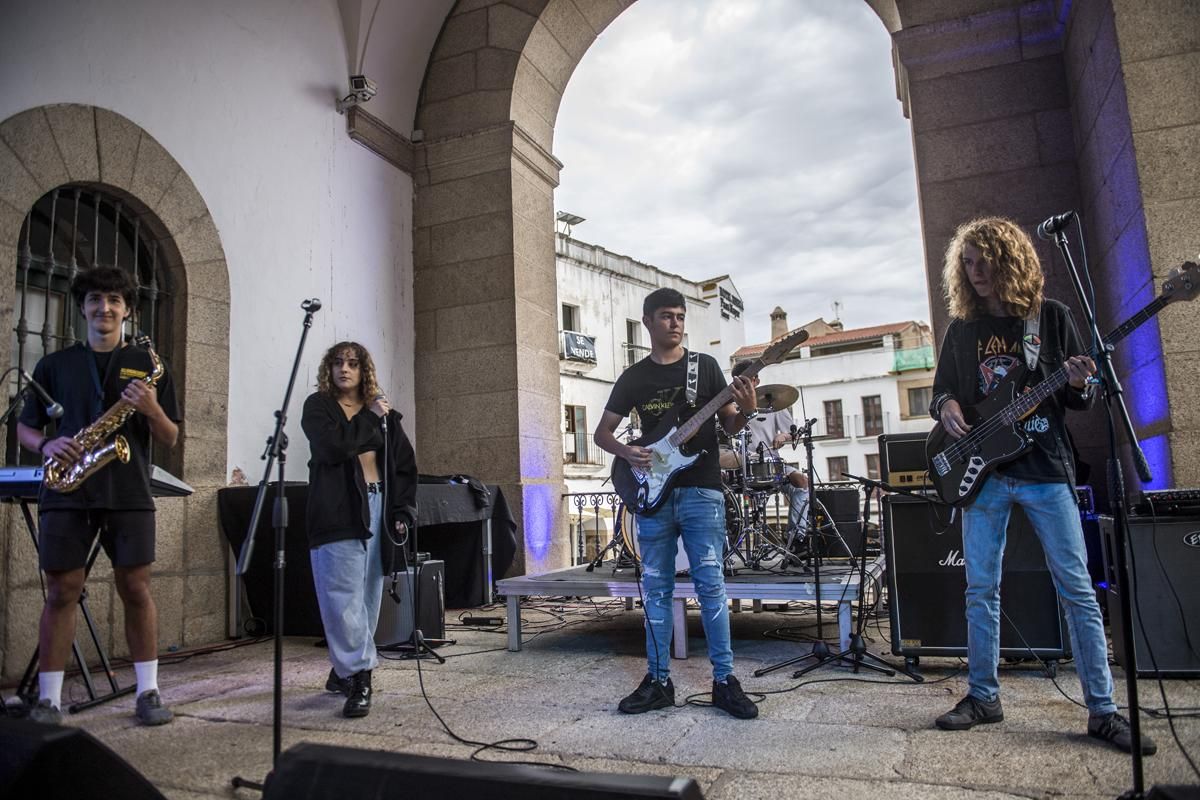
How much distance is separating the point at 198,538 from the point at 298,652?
1.13m

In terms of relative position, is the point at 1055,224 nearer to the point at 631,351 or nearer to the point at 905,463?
the point at 905,463

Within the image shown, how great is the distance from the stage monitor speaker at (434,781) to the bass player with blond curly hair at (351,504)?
88.3 inches

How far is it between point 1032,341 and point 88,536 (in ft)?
12.9

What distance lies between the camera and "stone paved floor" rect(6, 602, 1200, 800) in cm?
249

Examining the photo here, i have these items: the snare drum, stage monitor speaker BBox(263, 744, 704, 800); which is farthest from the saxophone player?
the snare drum

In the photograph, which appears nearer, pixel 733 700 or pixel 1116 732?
pixel 1116 732

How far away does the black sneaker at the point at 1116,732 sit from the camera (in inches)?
103

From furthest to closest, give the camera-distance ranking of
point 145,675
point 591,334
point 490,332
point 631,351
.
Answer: point 631,351
point 591,334
point 490,332
point 145,675

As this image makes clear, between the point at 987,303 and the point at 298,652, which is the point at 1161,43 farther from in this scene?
the point at 298,652

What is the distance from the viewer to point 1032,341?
2984 mm

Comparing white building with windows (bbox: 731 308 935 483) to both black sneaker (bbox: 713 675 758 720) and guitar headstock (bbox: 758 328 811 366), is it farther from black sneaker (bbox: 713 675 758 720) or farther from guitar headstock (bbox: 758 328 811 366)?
black sneaker (bbox: 713 675 758 720)

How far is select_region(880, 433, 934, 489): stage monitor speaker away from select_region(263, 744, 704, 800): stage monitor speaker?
310 cm

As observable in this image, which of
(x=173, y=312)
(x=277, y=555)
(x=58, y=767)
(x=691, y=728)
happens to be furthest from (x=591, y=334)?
(x=58, y=767)

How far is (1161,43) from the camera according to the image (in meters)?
4.50
